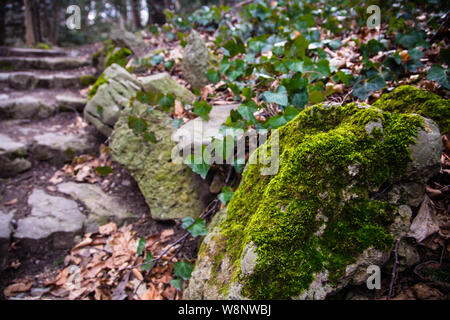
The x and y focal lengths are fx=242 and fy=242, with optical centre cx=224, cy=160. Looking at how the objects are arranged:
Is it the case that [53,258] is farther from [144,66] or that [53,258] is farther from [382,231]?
[144,66]

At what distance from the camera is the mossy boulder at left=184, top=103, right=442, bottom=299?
113 centimetres

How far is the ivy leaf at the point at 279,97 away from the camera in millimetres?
1840

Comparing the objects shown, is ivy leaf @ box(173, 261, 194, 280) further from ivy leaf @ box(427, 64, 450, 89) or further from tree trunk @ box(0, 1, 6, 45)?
tree trunk @ box(0, 1, 6, 45)

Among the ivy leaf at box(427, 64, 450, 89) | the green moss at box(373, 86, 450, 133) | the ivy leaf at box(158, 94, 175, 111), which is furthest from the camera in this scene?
the ivy leaf at box(158, 94, 175, 111)

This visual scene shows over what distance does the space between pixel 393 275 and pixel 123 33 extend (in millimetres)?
6126

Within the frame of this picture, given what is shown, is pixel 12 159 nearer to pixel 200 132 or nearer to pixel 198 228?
pixel 200 132

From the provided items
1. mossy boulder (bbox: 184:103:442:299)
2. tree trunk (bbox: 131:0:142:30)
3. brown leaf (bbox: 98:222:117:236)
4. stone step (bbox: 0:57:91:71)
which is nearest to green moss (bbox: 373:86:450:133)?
mossy boulder (bbox: 184:103:442:299)

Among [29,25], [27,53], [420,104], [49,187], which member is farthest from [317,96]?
[29,25]

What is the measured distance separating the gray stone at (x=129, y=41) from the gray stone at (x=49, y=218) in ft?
11.8

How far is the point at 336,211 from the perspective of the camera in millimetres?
1170

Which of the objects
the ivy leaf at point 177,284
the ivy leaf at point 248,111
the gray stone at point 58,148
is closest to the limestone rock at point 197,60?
the ivy leaf at point 248,111

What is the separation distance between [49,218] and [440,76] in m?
3.73

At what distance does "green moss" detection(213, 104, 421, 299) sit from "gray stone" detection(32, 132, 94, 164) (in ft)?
11.1

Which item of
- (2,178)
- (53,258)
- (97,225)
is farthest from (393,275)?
(2,178)
